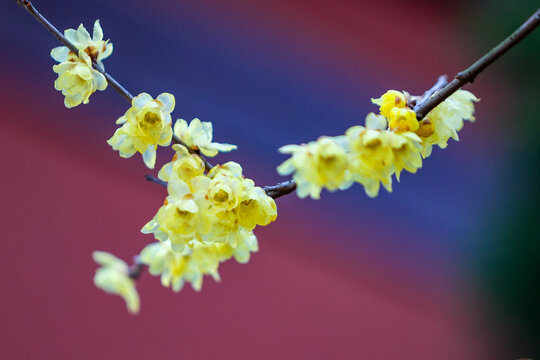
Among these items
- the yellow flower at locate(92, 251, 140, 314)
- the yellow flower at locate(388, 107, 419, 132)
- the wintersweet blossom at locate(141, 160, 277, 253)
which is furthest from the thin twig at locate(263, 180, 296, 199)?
the yellow flower at locate(92, 251, 140, 314)

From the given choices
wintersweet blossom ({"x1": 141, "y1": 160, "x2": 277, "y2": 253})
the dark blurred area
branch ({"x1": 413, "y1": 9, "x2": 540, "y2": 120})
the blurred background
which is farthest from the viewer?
the blurred background

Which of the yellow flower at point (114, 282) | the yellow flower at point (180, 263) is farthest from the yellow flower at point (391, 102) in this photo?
the yellow flower at point (114, 282)

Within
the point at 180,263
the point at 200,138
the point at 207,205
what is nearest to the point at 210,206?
the point at 207,205

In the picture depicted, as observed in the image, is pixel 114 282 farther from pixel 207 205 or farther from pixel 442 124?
pixel 442 124

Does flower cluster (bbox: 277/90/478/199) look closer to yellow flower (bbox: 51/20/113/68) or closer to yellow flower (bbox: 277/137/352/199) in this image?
yellow flower (bbox: 277/137/352/199)

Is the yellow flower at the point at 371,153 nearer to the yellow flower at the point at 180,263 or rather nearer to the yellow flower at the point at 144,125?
the yellow flower at the point at 144,125
